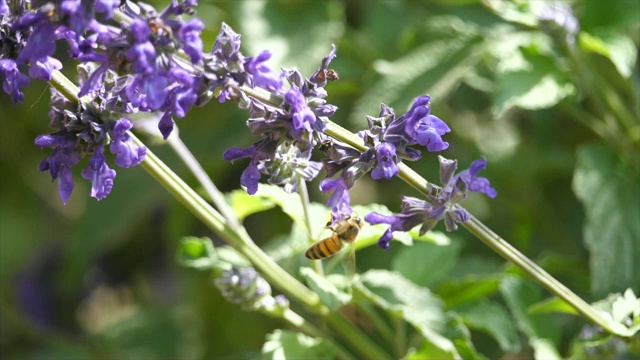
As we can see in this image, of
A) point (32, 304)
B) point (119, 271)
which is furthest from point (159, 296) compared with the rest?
point (32, 304)

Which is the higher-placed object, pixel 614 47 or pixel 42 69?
pixel 614 47

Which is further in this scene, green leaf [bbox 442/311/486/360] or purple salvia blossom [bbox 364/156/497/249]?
green leaf [bbox 442/311/486/360]

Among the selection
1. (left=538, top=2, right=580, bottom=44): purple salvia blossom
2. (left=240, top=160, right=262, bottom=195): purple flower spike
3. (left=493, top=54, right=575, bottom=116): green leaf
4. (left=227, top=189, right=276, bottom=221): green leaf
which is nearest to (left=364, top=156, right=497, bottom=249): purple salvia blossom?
(left=240, top=160, right=262, bottom=195): purple flower spike

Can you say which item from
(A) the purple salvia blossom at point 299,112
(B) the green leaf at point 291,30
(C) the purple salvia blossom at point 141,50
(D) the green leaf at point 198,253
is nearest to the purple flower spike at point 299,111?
(A) the purple salvia blossom at point 299,112

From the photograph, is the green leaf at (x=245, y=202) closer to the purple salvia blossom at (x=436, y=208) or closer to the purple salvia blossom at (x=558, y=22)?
the purple salvia blossom at (x=436, y=208)

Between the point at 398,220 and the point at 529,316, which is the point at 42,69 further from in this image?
the point at 529,316

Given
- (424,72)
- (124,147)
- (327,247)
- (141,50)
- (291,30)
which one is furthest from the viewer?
(291,30)

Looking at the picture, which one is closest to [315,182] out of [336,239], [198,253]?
[198,253]

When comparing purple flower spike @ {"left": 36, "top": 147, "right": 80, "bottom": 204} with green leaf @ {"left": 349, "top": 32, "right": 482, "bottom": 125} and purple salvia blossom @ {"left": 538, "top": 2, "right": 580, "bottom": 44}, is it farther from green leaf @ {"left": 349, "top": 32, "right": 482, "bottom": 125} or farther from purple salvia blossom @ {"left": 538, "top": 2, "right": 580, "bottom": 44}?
purple salvia blossom @ {"left": 538, "top": 2, "right": 580, "bottom": 44}
